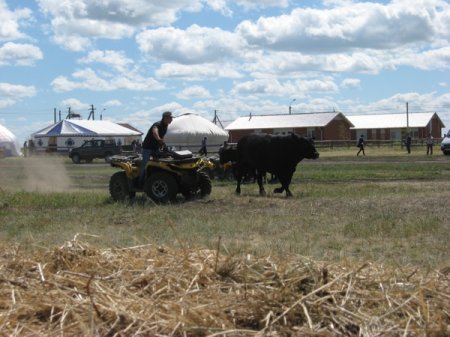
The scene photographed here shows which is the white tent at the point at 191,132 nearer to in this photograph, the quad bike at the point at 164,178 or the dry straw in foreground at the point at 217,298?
the quad bike at the point at 164,178

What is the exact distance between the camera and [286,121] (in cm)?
9862

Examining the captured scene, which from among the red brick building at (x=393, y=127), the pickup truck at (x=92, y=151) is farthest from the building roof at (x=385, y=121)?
the pickup truck at (x=92, y=151)

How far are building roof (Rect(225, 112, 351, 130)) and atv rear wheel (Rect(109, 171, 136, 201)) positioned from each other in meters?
78.1

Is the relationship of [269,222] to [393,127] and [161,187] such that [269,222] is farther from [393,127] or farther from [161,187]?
[393,127]

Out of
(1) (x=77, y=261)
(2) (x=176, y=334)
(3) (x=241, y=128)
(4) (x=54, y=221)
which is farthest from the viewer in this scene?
(3) (x=241, y=128)

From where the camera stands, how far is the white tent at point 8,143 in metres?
54.5

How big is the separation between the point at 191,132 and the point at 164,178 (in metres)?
47.7

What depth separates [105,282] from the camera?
5.13 meters

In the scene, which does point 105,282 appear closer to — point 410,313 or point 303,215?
point 410,313

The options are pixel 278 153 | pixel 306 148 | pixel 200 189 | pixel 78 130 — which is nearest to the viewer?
pixel 200 189

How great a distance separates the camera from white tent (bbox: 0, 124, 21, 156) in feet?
179

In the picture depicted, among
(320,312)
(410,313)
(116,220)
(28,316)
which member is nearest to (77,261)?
(28,316)

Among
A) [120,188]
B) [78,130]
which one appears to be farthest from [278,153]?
[78,130]

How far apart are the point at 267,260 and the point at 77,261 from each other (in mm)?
1591
